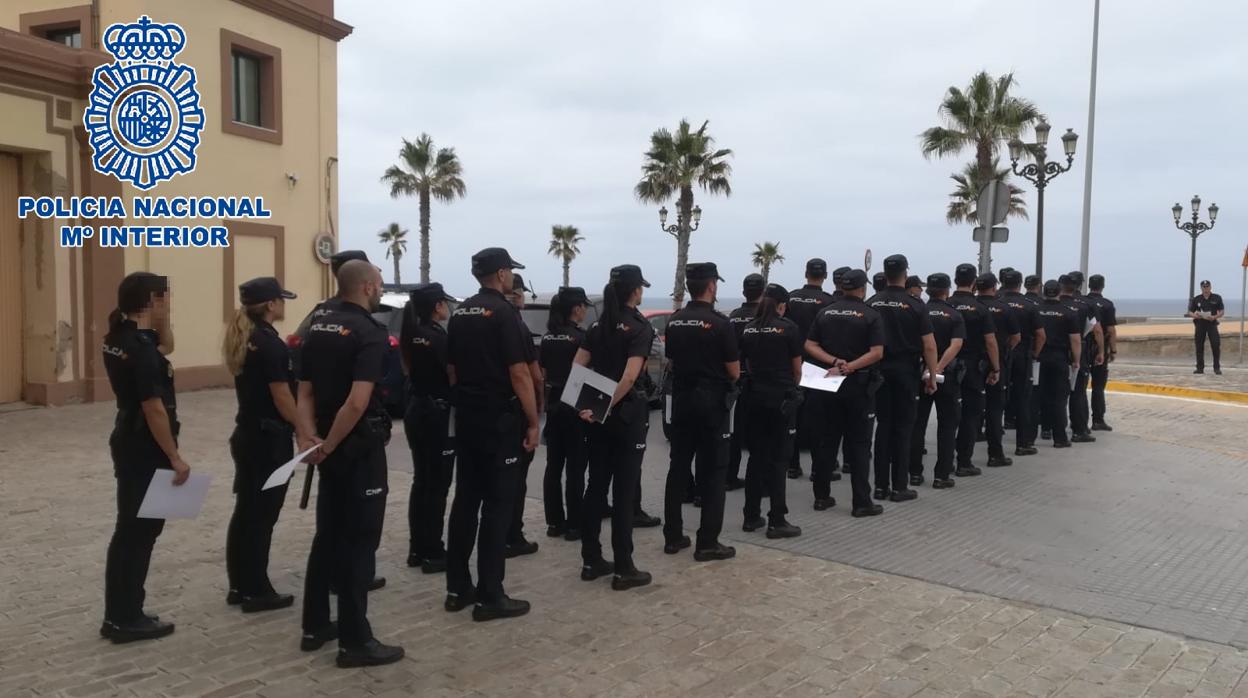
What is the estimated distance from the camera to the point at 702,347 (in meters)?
6.07

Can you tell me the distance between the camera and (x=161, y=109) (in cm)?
1459

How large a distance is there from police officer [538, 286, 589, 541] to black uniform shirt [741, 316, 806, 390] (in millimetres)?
1273

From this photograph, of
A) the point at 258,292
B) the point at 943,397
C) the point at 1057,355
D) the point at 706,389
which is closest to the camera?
the point at 258,292

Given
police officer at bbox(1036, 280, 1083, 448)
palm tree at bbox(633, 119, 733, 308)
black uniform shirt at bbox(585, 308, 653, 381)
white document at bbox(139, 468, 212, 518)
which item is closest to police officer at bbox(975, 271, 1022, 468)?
police officer at bbox(1036, 280, 1083, 448)

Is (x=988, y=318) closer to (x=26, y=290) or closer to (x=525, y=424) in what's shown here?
(x=525, y=424)

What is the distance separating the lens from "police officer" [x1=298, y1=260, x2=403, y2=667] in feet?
14.0

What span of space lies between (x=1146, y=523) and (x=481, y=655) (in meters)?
5.43

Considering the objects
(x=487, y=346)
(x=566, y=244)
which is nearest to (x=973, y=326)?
(x=487, y=346)

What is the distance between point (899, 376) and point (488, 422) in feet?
13.9

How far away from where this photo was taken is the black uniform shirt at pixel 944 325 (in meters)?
8.44

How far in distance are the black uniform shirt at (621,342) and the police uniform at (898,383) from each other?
2.92 meters

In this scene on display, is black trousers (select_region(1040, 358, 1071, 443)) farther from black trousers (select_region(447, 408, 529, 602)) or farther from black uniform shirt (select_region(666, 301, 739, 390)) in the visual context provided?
black trousers (select_region(447, 408, 529, 602))

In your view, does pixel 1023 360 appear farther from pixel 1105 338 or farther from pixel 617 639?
pixel 617 639

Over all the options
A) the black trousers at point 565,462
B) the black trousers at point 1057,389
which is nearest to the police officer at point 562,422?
the black trousers at point 565,462
